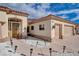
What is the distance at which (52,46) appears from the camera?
265 centimetres

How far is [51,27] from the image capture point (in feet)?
8.66

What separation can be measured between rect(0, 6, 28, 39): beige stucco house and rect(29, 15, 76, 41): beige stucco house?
0.14 metres

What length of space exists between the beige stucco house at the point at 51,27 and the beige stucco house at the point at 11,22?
0.47 feet

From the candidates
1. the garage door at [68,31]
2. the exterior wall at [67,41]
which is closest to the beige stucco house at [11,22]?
the exterior wall at [67,41]

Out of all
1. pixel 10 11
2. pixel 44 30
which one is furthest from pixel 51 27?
pixel 10 11

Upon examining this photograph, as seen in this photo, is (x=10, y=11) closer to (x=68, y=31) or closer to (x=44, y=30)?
(x=44, y=30)

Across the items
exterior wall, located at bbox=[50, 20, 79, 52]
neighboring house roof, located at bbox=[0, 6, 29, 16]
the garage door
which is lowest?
exterior wall, located at bbox=[50, 20, 79, 52]

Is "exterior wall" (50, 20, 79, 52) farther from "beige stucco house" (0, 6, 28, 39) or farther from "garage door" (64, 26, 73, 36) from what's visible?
"beige stucco house" (0, 6, 28, 39)

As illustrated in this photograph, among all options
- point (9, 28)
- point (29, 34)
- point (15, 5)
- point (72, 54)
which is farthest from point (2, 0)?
point (72, 54)

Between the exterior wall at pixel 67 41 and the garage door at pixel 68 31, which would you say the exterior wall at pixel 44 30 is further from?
the garage door at pixel 68 31

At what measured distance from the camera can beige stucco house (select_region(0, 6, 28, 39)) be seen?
8.51ft

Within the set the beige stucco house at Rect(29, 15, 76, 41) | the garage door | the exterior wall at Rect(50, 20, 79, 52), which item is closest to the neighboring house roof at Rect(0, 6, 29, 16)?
the beige stucco house at Rect(29, 15, 76, 41)

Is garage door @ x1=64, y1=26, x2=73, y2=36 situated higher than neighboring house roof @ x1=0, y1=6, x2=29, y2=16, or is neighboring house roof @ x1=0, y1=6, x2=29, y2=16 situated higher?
neighboring house roof @ x1=0, y1=6, x2=29, y2=16

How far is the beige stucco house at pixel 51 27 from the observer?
8.63 feet
